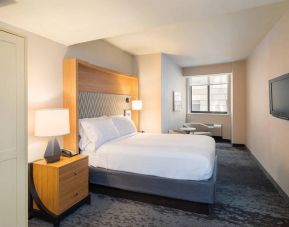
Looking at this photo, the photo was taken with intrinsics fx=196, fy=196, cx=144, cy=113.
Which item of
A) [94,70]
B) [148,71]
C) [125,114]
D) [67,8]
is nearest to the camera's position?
[67,8]

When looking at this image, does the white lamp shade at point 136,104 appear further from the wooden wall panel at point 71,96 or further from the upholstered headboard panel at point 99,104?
the wooden wall panel at point 71,96

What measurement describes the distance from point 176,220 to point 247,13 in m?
2.92

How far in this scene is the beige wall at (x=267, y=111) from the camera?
9.01 feet

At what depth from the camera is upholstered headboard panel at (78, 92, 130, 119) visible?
3295 mm

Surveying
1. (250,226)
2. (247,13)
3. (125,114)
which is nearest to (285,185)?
(250,226)

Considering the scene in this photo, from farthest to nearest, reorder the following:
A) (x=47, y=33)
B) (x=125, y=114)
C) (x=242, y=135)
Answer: (x=242, y=135) < (x=125, y=114) < (x=47, y=33)

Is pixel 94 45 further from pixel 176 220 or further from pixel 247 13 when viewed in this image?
pixel 176 220

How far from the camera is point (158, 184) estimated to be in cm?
249

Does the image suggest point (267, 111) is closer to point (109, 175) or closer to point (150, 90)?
point (150, 90)

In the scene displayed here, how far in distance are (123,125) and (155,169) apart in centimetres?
150

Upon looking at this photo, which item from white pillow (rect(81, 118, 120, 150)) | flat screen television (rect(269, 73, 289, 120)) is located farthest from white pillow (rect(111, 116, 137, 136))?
flat screen television (rect(269, 73, 289, 120))

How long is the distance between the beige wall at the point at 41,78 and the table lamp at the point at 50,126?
337 mm

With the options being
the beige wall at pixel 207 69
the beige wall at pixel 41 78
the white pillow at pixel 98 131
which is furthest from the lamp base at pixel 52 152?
the beige wall at pixel 207 69

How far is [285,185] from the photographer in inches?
107
